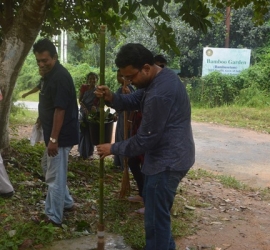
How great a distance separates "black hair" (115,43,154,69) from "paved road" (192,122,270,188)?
15.4ft

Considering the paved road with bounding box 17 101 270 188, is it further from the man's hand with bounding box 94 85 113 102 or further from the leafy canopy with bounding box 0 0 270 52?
the man's hand with bounding box 94 85 113 102

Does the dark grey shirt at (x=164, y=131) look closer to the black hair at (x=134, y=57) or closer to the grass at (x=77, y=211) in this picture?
the black hair at (x=134, y=57)

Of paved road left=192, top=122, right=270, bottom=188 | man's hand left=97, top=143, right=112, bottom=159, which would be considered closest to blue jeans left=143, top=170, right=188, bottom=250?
man's hand left=97, top=143, right=112, bottom=159

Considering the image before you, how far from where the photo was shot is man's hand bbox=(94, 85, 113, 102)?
10.7 ft

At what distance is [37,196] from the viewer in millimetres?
4805

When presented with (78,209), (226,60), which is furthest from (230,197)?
(226,60)

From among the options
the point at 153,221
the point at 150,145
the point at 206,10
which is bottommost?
the point at 153,221

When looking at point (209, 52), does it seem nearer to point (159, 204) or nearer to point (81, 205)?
point (81, 205)

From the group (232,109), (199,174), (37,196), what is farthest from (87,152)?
(232,109)

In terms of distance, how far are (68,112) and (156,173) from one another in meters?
1.22

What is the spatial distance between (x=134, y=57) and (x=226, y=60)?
590 inches

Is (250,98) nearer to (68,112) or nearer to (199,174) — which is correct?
(199,174)

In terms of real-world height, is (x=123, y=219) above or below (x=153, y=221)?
below

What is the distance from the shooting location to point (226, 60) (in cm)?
1720
